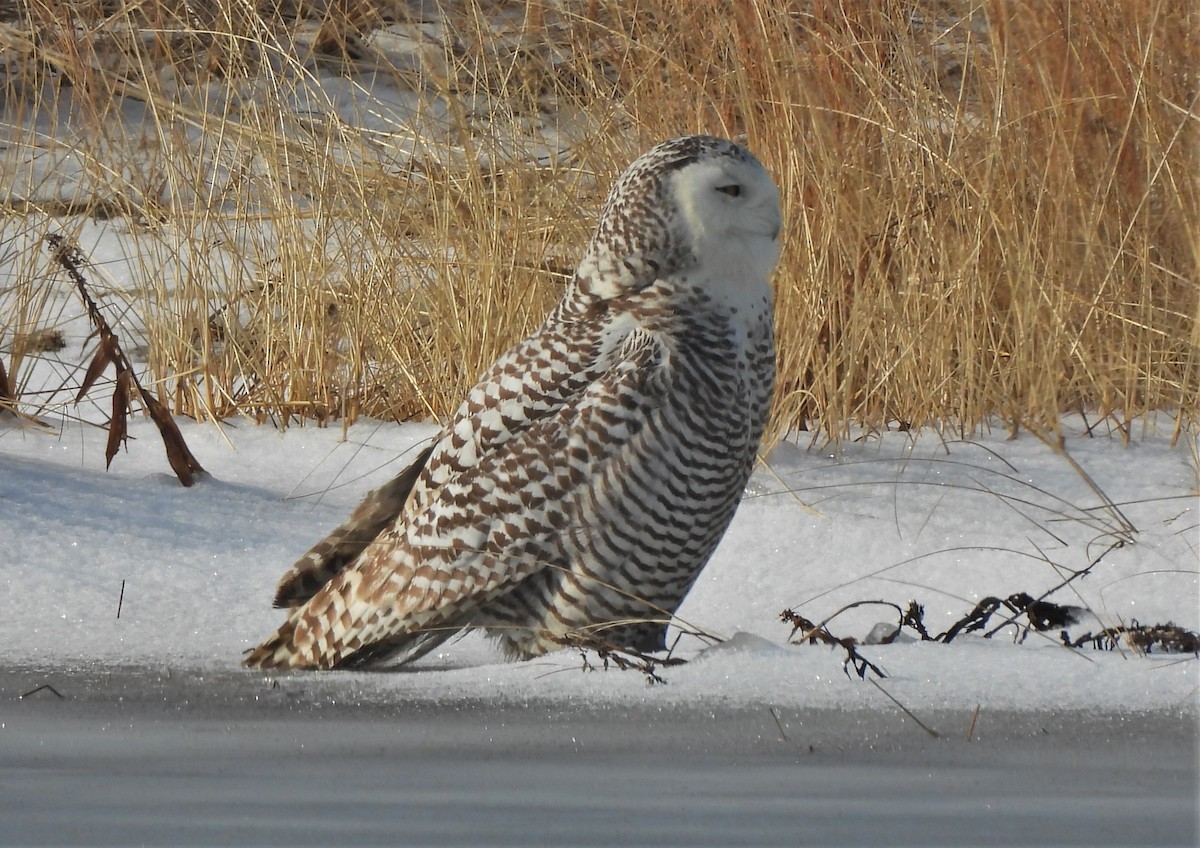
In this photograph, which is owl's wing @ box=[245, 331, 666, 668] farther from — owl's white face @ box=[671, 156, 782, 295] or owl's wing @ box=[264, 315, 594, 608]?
owl's white face @ box=[671, 156, 782, 295]

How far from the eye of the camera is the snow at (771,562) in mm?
2443

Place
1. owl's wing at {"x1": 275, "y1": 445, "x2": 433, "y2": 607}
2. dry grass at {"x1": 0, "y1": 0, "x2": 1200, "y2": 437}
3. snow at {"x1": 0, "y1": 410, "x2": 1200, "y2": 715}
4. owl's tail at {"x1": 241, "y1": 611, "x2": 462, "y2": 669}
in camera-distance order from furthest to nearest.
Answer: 1. dry grass at {"x1": 0, "y1": 0, "x2": 1200, "y2": 437}
2. owl's wing at {"x1": 275, "y1": 445, "x2": 433, "y2": 607}
3. owl's tail at {"x1": 241, "y1": 611, "x2": 462, "y2": 669}
4. snow at {"x1": 0, "y1": 410, "x2": 1200, "y2": 715}

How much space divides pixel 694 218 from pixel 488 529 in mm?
604

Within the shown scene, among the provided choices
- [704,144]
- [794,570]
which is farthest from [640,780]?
[794,570]

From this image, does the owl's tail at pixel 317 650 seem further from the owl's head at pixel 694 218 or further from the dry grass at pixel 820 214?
the dry grass at pixel 820 214

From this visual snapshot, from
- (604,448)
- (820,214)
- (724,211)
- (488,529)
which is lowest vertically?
(488,529)

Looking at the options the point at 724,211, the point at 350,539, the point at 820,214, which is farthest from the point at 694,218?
the point at 820,214

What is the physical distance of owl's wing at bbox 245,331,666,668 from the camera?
9.39 feet

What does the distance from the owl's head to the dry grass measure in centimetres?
119

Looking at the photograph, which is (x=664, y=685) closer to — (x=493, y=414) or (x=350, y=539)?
(x=493, y=414)

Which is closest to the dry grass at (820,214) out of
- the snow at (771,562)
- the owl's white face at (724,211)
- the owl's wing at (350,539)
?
the snow at (771,562)

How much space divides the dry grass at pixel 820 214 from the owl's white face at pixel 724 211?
1188mm

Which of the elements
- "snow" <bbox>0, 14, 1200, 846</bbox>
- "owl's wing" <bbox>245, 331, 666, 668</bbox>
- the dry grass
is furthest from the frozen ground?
the dry grass

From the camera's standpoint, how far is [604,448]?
2.87 m
